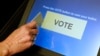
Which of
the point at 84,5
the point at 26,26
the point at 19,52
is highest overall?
the point at 84,5

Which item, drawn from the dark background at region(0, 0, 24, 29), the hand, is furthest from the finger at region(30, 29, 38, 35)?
the dark background at region(0, 0, 24, 29)

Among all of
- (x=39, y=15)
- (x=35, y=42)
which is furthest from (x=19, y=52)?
(x=39, y=15)

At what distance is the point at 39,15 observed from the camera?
3.55 ft

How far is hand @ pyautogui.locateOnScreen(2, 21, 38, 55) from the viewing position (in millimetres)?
997

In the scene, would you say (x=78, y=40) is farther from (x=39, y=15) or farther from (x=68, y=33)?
(x=39, y=15)

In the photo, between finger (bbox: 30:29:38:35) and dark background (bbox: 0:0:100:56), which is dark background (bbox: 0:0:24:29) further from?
finger (bbox: 30:29:38:35)

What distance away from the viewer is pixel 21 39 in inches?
39.4

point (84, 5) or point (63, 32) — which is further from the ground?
point (84, 5)

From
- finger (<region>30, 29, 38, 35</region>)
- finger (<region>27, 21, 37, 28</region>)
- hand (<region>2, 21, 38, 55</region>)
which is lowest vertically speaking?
hand (<region>2, 21, 38, 55</region>)

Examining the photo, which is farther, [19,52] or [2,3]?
[2,3]

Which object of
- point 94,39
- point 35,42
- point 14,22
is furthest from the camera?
point 14,22

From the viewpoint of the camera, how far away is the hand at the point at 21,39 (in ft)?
3.27

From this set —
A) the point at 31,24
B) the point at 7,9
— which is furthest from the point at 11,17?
the point at 31,24

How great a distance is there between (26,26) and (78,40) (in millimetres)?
231
